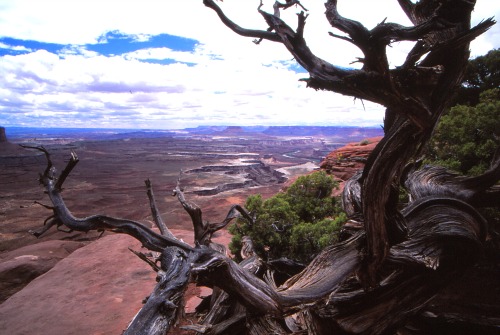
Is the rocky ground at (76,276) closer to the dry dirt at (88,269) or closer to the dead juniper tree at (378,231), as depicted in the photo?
Answer: the dry dirt at (88,269)

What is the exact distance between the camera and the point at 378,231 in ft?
10.6

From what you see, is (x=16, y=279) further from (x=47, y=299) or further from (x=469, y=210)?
(x=469, y=210)

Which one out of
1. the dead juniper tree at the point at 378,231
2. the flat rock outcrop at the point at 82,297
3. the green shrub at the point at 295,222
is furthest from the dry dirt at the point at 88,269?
the green shrub at the point at 295,222

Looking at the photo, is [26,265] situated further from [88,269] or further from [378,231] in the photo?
[378,231]

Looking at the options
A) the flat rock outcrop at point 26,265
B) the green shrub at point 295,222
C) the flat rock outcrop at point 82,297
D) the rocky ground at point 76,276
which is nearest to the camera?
the green shrub at point 295,222

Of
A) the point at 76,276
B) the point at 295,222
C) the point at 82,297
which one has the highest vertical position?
the point at 295,222

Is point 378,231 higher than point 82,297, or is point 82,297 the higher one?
point 378,231

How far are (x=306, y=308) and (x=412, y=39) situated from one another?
3.31 meters

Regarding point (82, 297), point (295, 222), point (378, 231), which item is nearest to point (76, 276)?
point (82, 297)

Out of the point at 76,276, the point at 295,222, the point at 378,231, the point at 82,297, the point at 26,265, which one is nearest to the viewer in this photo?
the point at 378,231

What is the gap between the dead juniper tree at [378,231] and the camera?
2.24 m

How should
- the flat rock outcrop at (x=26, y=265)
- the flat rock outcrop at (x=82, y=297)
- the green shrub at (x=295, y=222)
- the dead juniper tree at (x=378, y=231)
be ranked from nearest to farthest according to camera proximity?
the dead juniper tree at (x=378, y=231) < the green shrub at (x=295, y=222) < the flat rock outcrop at (x=82, y=297) < the flat rock outcrop at (x=26, y=265)

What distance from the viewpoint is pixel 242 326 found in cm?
473

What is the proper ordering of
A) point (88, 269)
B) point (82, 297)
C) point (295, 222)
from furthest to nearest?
point (88, 269), point (82, 297), point (295, 222)
